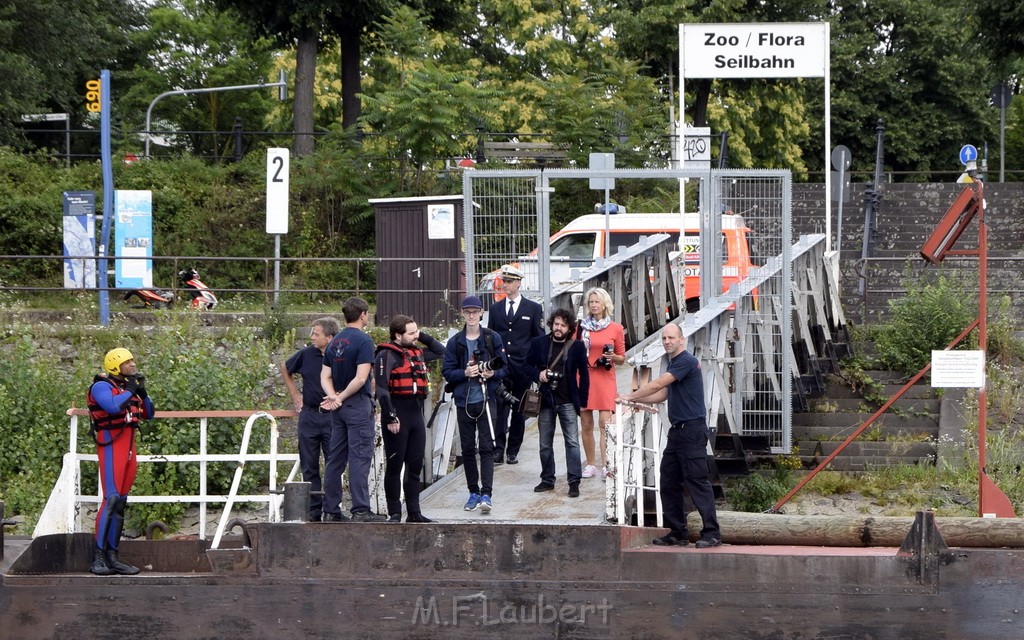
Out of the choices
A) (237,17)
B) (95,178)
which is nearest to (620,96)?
(237,17)

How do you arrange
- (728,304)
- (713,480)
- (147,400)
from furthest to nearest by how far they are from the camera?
(728,304), (713,480), (147,400)

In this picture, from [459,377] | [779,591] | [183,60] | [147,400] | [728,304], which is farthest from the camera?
[183,60]

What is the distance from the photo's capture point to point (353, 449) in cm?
1008

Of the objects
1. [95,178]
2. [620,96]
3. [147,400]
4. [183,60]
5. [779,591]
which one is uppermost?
[183,60]

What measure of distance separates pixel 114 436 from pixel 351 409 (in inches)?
64.4

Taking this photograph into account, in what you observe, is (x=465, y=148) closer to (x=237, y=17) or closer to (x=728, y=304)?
(x=237, y=17)

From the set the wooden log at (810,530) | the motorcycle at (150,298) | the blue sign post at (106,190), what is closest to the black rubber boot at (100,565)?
the wooden log at (810,530)

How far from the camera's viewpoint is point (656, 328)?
1750 cm

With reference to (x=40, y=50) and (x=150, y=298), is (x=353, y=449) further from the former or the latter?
(x=40, y=50)

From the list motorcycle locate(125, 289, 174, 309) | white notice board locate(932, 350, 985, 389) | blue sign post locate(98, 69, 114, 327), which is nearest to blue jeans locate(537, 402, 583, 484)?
white notice board locate(932, 350, 985, 389)

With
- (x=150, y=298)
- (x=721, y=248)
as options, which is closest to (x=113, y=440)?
(x=721, y=248)

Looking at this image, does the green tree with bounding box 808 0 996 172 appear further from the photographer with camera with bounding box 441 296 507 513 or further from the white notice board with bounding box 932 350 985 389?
the photographer with camera with bounding box 441 296 507 513

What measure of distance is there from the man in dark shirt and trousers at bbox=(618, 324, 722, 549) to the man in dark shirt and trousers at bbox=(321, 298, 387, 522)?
6.56 feet

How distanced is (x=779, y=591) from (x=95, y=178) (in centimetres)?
2129
